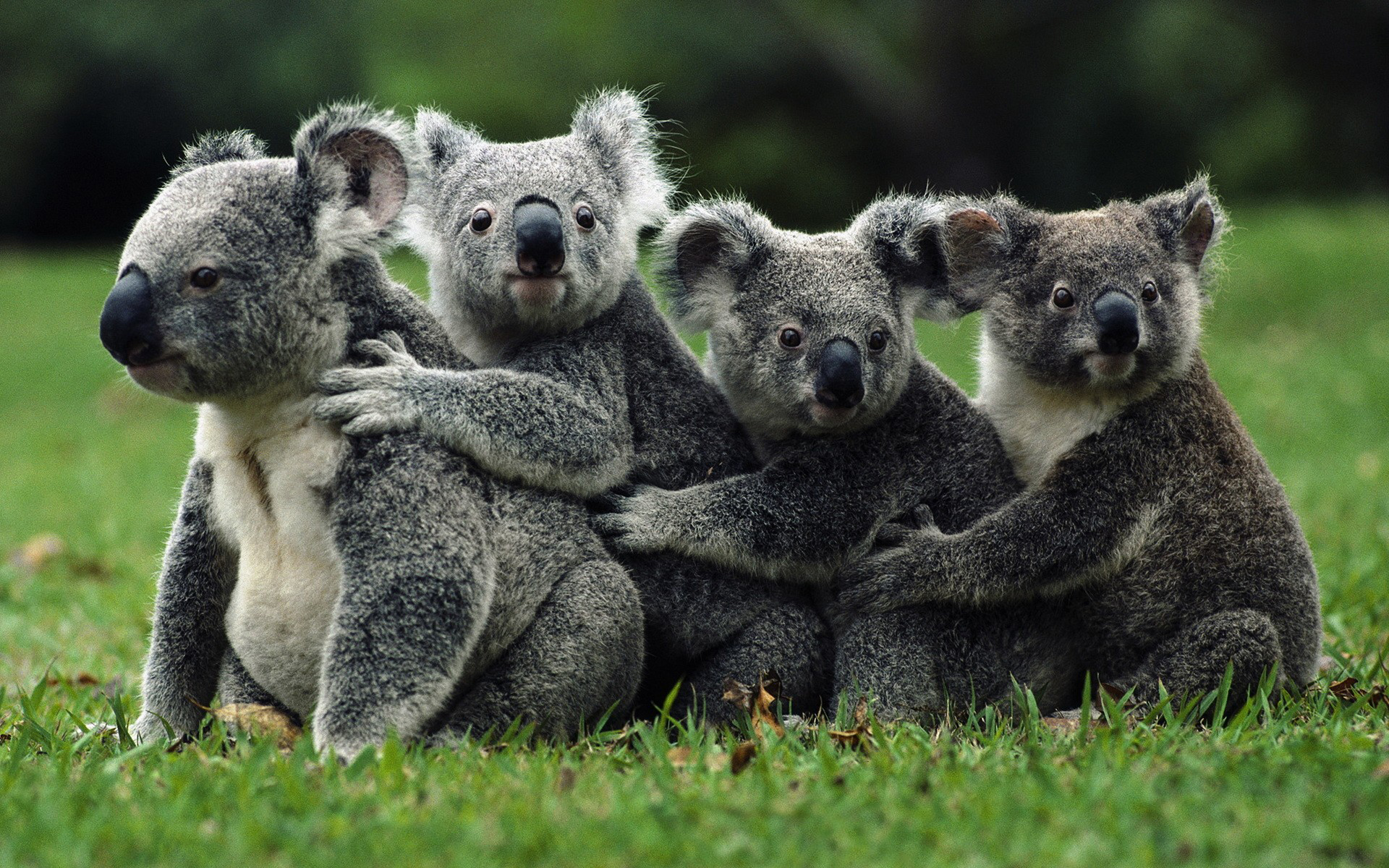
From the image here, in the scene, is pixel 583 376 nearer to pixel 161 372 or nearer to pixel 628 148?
pixel 628 148

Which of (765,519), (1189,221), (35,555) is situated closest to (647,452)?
(765,519)

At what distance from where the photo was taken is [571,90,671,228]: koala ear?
477 centimetres

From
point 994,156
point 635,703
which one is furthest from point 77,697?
point 994,156

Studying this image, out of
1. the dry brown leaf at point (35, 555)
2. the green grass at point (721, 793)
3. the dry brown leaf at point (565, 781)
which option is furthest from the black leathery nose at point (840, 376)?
the dry brown leaf at point (35, 555)

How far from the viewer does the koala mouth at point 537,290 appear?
4.19 meters

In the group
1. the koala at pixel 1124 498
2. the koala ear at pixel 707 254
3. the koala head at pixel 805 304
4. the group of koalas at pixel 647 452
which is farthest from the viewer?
the koala ear at pixel 707 254

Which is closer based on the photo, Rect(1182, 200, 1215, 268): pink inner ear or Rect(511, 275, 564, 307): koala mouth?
Rect(511, 275, 564, 307): koala mouth

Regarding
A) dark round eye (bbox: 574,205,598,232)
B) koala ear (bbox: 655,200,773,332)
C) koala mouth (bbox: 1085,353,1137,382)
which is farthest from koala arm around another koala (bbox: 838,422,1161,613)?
dark round eye (bbox: 574,205,598,232)

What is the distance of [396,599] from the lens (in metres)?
3.54

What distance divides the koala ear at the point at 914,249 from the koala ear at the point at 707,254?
378mm

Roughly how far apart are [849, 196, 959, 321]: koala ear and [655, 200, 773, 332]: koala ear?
378 mm

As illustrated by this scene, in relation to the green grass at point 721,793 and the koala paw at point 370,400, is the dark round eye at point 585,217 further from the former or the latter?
the green grass at point 721,793

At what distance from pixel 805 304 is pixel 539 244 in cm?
92

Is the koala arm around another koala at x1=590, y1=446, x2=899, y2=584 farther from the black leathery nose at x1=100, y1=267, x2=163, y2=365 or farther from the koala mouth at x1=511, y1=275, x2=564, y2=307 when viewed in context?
the black leathery nose at x1=100, y1=267, x2=163, y2=365
